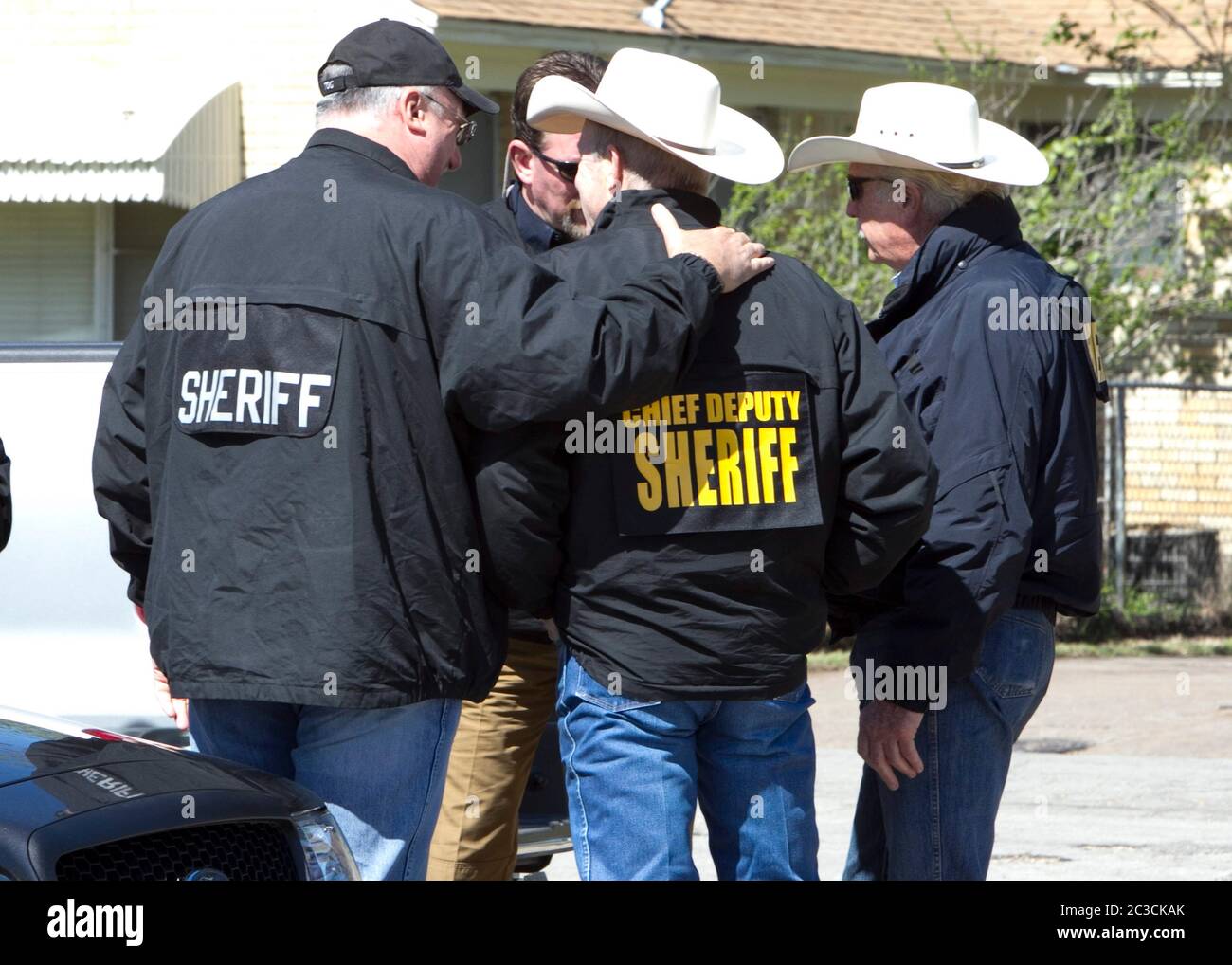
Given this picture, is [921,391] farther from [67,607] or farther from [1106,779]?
[1106,779]

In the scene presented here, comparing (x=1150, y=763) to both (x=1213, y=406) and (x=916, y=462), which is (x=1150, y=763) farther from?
(x=1213, y=406)

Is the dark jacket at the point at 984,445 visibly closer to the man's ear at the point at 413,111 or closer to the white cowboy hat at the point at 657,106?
the white cowboy hat at the point at 657,106

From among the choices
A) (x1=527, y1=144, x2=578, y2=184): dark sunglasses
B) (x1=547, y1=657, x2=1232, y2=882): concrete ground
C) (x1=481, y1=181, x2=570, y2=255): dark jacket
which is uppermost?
(x1=527, y1=144, x2=578, y2=184): dark sunglasses

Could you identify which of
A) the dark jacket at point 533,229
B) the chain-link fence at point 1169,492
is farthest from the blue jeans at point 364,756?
the chain-link fence at point 1169,492

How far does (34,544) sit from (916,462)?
233 cm

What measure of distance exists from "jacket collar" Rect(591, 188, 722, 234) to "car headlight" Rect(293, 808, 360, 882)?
1162 mm

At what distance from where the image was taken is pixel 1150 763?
826cm

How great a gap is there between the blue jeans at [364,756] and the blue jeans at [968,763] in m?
1.02

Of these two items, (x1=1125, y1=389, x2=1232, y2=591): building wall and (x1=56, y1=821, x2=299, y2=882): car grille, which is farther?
(x1=1125, y1=389, x2=1232, y2=591): building wall

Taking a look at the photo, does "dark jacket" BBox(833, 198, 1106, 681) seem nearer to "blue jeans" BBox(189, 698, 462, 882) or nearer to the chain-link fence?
"blue jeans" BBox(189, 698, 462, 882)

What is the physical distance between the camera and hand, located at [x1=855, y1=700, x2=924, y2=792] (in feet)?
11.1

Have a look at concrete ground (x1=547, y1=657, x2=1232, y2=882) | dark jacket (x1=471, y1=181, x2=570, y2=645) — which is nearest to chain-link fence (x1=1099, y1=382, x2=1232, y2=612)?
concrete ground (x1=547, y1=657, x2=1232, y2=882)

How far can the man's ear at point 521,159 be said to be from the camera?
161 inches
